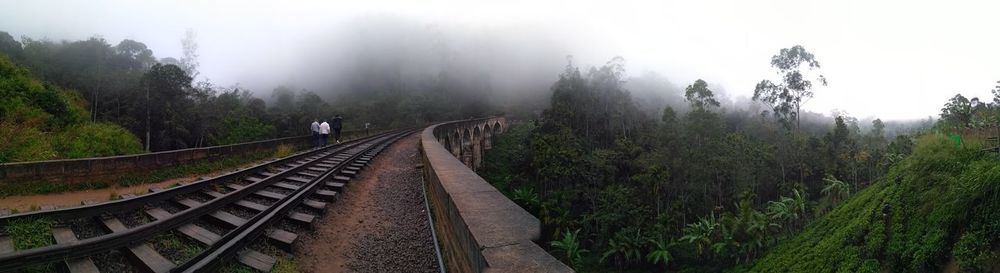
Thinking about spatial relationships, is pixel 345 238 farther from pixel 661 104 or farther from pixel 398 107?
pixel 661 104

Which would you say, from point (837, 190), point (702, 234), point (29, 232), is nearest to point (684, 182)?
point (702, 234)

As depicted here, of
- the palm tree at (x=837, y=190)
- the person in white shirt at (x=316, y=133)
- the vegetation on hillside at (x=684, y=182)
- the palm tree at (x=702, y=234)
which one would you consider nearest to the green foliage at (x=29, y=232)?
the person in white shirt at (x=316, y=133)

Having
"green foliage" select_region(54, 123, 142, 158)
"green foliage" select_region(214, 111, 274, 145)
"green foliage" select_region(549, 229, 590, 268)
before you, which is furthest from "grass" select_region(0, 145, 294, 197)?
"green foliage" select_region(214, 111, 274, 145)

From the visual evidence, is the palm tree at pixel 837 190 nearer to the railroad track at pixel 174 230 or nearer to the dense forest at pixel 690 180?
the dense forest at pixel 690 180

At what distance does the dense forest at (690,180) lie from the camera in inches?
1010

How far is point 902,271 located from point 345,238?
58.9 feet

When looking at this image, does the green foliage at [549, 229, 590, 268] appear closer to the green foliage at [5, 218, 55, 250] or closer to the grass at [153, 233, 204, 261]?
the grass at [153, 233, 204, 261]

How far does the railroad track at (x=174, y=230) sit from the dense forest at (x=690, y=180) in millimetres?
15027

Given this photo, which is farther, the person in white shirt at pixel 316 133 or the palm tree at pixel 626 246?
the palm tree at pixel 626 246

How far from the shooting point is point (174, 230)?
12.0 feet

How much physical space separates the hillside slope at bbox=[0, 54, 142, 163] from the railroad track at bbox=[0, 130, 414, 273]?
5.29m

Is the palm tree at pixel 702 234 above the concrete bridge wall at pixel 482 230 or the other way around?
the other way around

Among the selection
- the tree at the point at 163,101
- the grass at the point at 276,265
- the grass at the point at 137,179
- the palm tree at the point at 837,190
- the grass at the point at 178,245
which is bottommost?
the palm tree at the point at 837,190

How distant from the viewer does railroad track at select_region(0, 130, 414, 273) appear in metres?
2.67
